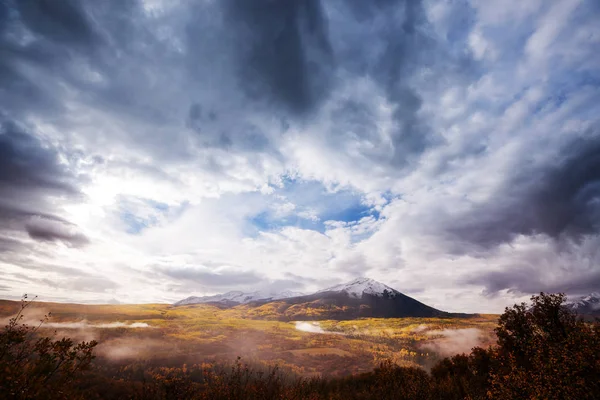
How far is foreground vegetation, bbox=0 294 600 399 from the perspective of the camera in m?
5.64

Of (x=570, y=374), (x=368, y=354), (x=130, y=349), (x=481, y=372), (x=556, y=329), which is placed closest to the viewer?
(x=570, y=374)

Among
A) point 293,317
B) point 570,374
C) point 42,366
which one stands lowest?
point 293,317

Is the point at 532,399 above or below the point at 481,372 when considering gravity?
above

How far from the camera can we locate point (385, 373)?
1991 cm

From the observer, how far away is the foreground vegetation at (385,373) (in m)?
→ 5.64

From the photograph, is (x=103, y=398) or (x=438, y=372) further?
(x=438, y=372)

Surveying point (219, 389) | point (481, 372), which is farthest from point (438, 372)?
point (219, 389)

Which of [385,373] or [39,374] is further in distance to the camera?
[385,373]

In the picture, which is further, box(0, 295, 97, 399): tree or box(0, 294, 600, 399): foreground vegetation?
box(0, 294, 600, 399): foreground vegetation

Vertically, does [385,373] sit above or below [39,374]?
below

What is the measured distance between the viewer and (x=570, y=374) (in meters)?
8.82

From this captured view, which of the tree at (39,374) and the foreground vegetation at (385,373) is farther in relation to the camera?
the foreground vegetation at (385,373)

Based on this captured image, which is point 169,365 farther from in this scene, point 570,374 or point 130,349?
point 570,374

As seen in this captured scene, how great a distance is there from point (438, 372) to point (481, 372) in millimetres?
5064
